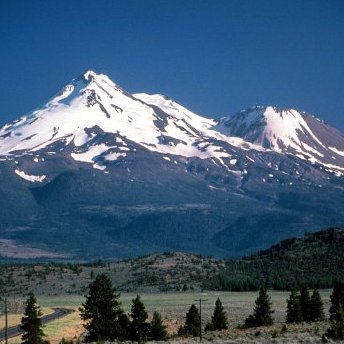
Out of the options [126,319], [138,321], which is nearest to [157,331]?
[138,321]

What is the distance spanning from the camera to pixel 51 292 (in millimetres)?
156125

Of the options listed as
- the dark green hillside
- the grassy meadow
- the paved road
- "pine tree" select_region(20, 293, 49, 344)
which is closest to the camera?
the grassy meadow

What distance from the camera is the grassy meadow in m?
56.2

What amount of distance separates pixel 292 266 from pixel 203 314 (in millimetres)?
63610

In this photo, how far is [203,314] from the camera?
98.6 metres

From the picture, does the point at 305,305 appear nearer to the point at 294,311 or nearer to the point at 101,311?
the point at 294,311

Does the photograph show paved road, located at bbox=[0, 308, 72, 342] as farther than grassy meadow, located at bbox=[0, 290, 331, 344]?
Yes

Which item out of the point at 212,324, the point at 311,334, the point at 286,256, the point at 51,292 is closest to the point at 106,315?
the point at 212,324

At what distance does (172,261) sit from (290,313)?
11426cm

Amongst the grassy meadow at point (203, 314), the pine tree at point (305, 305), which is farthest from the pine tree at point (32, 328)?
the pine tree at point (305, 305)

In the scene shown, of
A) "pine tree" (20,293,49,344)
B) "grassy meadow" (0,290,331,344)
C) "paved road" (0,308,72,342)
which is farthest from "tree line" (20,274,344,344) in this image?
"paved road" (0,308,72,342)

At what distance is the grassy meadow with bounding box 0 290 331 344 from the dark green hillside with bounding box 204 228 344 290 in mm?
7379

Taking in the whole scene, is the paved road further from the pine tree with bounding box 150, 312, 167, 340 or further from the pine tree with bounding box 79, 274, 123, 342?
the pine tree with bounding box 150, 312, 167, 340

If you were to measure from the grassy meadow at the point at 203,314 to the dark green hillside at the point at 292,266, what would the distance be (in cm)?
738
